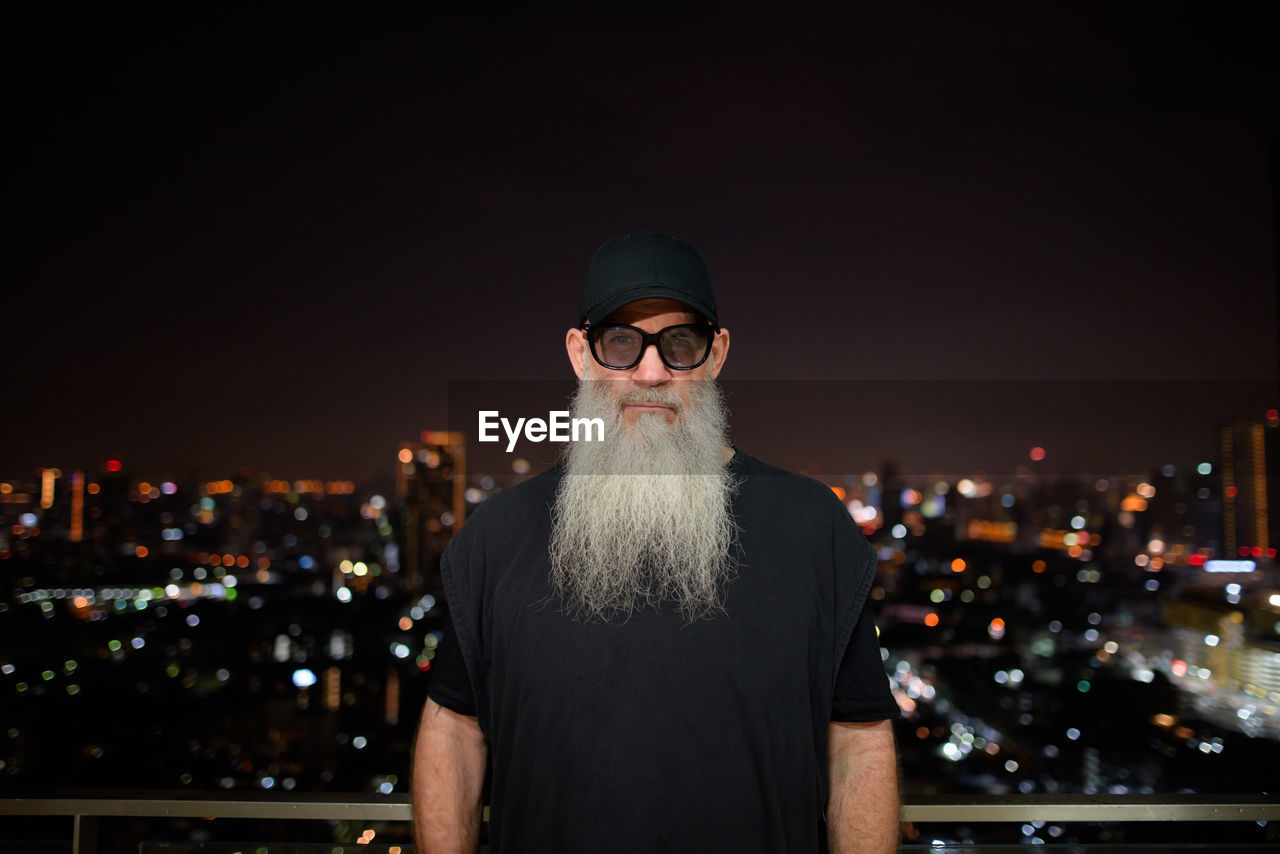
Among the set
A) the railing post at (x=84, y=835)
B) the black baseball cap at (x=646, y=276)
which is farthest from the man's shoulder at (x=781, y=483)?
the railing post at (x=84, y=835)

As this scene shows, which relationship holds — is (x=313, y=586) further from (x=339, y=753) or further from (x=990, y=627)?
(x=990, y=627)

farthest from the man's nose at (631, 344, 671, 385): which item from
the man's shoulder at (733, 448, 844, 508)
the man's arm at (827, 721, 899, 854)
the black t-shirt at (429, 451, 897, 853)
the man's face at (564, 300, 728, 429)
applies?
the man's arm at (827, 721, 899, 854)

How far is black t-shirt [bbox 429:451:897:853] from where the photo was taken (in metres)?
1.04

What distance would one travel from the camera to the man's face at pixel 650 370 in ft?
4.19

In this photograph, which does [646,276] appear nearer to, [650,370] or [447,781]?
[650,370]

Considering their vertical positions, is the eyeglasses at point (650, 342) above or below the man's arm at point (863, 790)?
above

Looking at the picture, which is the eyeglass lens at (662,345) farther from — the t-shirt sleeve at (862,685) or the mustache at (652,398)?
the t-shirt sleeve at (862,685)

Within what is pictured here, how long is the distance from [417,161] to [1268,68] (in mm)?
6805

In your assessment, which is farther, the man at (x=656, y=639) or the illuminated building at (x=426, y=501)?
the illuminated building at (x=426, y=501)

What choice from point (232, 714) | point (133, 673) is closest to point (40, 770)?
point (133, 673)

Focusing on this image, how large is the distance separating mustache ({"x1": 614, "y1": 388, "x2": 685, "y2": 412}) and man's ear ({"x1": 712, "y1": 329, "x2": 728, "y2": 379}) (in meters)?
0.11

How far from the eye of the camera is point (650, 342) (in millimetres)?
1276

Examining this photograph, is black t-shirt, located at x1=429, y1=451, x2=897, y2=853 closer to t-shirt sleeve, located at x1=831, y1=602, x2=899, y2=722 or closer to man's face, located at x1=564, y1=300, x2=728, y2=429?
t-shirt sleeve, located at x1=831, y1=602, x2=899, y2=722

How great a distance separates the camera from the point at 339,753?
9.12 m
